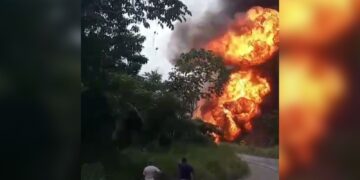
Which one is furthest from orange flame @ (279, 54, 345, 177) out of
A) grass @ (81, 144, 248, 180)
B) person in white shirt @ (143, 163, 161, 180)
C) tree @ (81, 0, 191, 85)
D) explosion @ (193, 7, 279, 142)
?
tree @ (81, 0, 191, 85)

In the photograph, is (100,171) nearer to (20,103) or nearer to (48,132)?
(48,132)

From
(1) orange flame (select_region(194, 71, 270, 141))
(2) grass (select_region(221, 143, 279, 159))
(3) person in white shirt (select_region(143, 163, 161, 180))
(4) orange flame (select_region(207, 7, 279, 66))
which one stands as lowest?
(3) person in white shirt (select_region(143, 163, 161, 180))

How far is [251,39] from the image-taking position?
4422mm

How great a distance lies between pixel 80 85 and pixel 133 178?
93 cm

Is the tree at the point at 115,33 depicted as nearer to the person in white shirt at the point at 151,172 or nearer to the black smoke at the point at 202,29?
the black smoke at the point at 202,29

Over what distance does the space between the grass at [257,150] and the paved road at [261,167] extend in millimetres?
32

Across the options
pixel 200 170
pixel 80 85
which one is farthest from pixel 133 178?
pixel 80 85

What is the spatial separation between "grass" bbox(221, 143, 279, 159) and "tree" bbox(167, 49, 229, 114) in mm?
492

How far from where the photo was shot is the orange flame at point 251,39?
4.29m

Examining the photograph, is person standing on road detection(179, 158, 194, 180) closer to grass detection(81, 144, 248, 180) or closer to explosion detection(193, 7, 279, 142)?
grass detection(81, 144, 248, 180)

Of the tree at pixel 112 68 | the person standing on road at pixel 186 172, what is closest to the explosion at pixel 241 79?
the person standing on road at pixel 186 172

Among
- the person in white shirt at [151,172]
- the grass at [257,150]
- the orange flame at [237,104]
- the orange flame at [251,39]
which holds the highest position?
the orange flame at [251,39]

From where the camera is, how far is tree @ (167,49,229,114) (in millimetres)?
4590

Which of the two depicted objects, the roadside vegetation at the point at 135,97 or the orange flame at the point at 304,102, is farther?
the roadside vegetation at the point at 135,97
